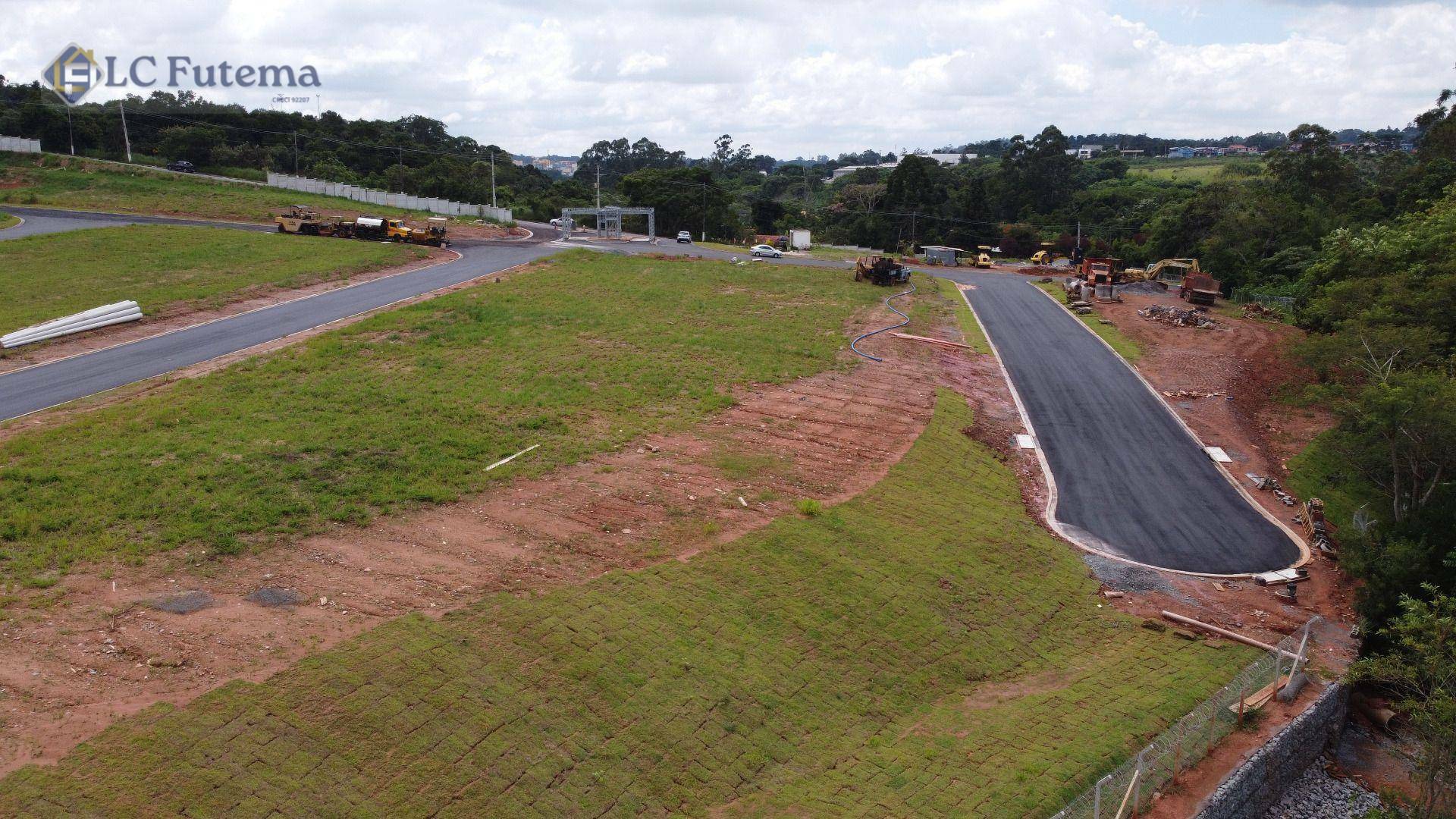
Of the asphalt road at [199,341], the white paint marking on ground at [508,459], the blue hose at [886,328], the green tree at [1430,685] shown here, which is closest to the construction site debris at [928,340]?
the blue hose at [886,328]

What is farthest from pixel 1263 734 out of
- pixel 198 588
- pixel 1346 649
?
pixel 198 588

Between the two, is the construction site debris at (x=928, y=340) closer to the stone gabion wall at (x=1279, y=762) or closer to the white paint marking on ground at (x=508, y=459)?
the white paint marking on ground at (x=508, y=459)

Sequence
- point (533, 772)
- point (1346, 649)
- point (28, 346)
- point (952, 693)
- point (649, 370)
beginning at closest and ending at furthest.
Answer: point (533, 772) < point (952, 693) < point (1346, 649) < point (28, 346) < point (649, 370)

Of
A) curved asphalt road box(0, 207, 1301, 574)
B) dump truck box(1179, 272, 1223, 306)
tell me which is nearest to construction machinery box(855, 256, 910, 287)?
curved asphalt road box(0, 207, 1301, 574)

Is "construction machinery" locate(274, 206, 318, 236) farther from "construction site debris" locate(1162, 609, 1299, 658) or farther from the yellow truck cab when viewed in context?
"construction site debris" locate(1162, 609, 1299, 658)

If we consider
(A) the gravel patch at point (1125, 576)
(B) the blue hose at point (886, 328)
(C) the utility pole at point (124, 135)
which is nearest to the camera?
(A) the gravel patch at point (1125, 576)

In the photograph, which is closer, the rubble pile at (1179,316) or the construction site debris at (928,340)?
the construction site debris at (928,340)

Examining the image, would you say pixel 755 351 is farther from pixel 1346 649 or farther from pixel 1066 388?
pixel 1346 649
